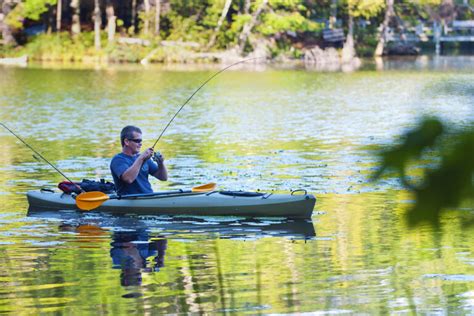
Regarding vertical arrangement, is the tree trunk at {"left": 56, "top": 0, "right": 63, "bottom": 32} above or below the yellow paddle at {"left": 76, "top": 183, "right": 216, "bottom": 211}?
below

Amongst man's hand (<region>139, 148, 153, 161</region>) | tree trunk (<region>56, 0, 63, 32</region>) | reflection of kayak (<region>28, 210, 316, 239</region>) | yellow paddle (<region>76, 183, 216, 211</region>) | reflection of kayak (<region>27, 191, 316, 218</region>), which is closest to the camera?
man's hand (<region>139, 148, 153, 161</region>)

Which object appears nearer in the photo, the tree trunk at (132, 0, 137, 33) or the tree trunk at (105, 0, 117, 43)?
the tree trunk at (105, 0, 117, 43)

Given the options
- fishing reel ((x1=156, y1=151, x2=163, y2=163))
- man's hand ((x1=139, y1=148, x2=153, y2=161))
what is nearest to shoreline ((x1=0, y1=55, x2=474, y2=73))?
fishing reel ((x1=156, y1=151, x2=163, y2=163))

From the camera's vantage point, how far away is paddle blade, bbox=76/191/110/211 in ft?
44.7

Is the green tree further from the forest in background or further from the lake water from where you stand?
the lake water

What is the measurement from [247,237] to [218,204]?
3.32 feet

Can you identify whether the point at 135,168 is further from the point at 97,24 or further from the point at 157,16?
the point at 157,16

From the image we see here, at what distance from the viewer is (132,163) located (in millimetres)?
13055

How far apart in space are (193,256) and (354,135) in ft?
51.2

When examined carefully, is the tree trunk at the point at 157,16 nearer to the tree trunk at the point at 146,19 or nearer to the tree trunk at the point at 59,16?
the tree trunk at the point at 146,19

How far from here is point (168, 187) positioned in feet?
55.9

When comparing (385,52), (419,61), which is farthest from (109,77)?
(385,52)

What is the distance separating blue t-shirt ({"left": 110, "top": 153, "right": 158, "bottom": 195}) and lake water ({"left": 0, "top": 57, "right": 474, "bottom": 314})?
0.33 m

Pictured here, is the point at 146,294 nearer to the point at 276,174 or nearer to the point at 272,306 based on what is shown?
the point at 272,306
